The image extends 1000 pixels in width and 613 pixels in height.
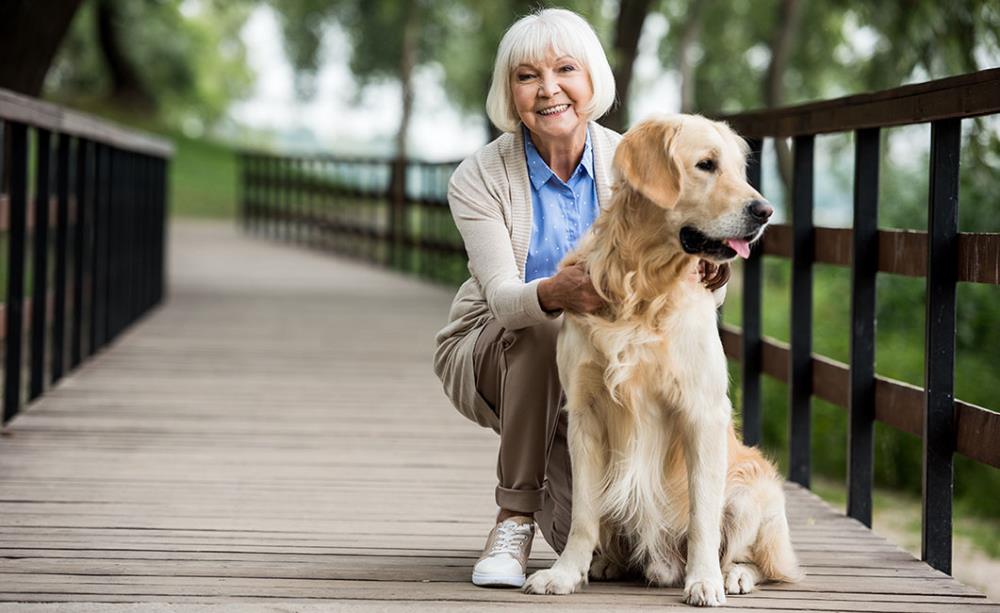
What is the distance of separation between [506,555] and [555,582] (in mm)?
150

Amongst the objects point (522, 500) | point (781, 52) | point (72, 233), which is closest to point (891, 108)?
point (522, 500)

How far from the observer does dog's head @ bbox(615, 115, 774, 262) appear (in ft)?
8.88

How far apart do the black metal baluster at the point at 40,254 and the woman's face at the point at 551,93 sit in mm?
2936

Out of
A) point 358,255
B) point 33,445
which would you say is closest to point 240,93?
point 358,255

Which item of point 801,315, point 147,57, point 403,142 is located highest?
point 147,57

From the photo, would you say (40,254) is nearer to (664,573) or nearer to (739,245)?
(664,573)

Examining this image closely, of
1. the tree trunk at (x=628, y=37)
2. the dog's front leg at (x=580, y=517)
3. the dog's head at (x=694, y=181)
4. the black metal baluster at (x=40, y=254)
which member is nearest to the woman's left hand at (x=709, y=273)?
the dog's head at (x=694, y=181)

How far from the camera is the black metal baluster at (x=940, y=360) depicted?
11.2 feet

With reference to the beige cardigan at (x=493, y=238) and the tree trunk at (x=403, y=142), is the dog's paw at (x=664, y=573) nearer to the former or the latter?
the beige cardigan at (x=493, y=238)

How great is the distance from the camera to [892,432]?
381 inches

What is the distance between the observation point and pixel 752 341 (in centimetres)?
520

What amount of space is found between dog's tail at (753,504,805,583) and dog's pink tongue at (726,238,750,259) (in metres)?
0.70

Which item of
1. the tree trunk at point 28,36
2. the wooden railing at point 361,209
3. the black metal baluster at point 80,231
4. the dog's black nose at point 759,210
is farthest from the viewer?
the wooden railing at point 361,209

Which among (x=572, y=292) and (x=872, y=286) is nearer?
(x=572, y=292)
